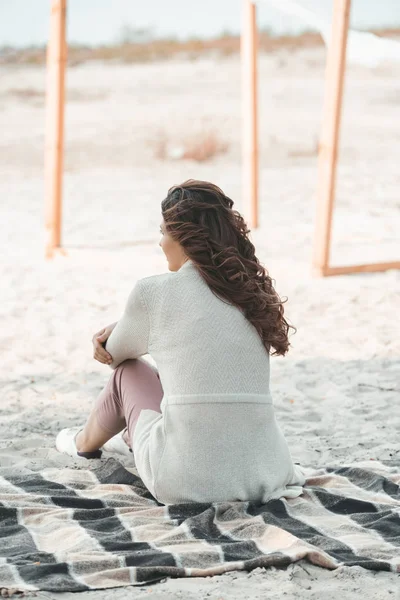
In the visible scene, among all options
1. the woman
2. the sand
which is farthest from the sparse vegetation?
the woman

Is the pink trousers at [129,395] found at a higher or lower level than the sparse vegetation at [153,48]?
lower

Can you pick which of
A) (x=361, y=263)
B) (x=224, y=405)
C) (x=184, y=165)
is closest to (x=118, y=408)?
(x=224, y=405)

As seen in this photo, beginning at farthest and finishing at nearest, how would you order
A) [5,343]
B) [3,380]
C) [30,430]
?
[5,343]
[3,380]
[30,430]

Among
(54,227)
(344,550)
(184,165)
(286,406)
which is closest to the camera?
(344,550)

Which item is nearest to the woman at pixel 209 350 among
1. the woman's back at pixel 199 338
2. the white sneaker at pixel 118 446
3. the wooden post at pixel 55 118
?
the woman's back at pixel 199 338

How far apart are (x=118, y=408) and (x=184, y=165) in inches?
433

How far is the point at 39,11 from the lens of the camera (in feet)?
77.2

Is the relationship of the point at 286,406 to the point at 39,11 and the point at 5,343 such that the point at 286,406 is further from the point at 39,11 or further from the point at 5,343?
the point at 39,11

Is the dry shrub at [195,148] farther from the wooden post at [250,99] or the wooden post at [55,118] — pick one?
the wooden post at [55,118]

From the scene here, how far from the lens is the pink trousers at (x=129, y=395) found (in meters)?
2.63

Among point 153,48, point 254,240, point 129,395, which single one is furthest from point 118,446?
point 153,48

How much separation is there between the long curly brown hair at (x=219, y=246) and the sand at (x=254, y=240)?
661 mm

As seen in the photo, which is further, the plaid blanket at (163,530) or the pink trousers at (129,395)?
the pink trousers at (129,395)

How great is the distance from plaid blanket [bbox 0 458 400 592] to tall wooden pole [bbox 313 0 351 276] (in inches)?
119
